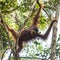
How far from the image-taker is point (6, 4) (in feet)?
15.4

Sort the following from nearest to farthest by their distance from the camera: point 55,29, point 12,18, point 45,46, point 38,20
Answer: point 55,29 → point 38,20 → point 12,18 → point 45,46

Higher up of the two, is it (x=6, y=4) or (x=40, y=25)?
(x=6, y=4)

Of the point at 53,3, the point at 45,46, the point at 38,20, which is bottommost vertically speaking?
the point at 45,46

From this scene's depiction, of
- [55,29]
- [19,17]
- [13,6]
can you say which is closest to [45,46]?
[19,17]

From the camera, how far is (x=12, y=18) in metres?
4.87

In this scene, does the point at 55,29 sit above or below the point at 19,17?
below

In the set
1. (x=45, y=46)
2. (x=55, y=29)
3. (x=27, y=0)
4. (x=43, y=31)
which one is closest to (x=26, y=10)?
(x=27, y=0)

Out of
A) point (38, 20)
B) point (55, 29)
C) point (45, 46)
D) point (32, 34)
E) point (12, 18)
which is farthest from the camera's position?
point (45, 46)

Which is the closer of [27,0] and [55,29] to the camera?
[55,29]

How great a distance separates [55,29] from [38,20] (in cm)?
76

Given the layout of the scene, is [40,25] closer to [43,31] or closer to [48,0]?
[43,31]

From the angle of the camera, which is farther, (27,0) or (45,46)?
(45,46)

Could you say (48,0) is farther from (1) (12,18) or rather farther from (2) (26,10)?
(1) (12,18)

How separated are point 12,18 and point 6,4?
35 centimetres
